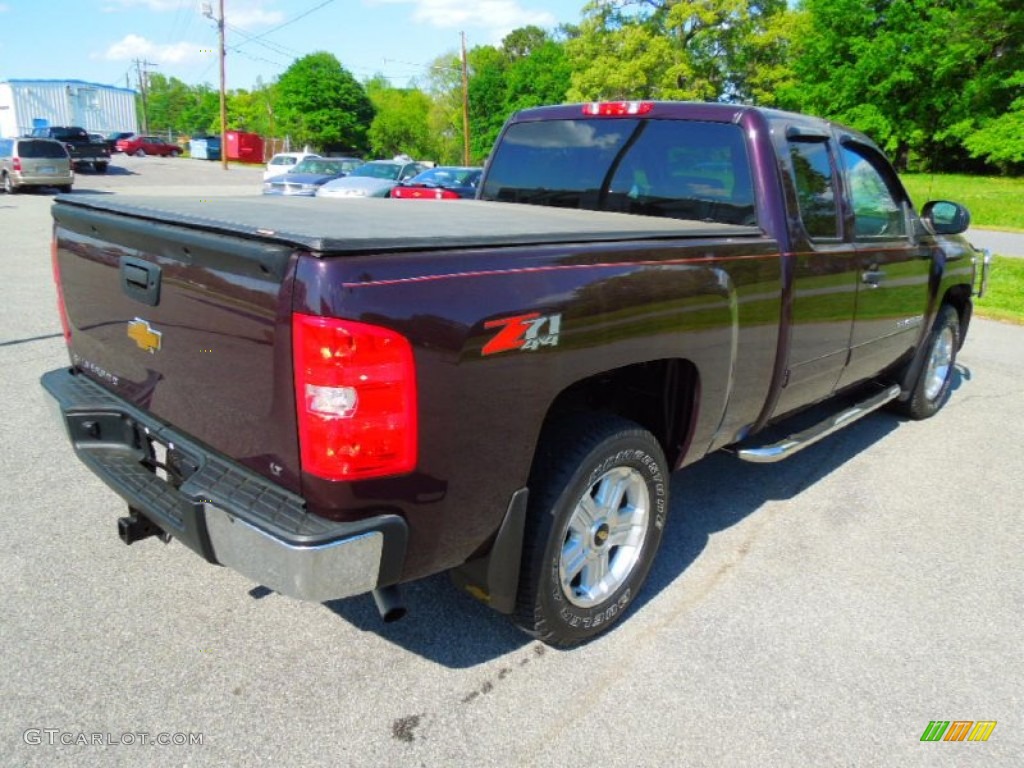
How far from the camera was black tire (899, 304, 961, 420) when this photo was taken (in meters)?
5.40

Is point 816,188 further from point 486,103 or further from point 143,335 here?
point 486,103

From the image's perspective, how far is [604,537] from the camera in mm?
2791

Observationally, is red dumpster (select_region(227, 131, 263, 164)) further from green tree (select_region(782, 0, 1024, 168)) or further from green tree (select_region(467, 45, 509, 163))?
green tree (select_region(782, 0, 1024, 168))

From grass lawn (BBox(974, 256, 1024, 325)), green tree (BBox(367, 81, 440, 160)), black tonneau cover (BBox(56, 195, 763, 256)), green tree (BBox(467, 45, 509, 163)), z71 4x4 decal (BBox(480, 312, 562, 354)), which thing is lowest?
grass lawn (BBox(974, 256, 1024, 325))

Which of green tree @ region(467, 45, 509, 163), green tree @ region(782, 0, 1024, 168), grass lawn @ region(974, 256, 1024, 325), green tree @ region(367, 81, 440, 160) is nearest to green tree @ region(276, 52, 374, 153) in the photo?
green tree @ region(367, 81, 440, 160)

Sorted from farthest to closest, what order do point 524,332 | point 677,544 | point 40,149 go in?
1. point 40,149
2. point 677,544
3. point 524,332

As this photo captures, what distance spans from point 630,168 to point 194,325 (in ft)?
8.10

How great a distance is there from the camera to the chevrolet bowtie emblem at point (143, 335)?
2.42 meters

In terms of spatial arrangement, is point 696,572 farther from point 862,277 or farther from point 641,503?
point 862,277

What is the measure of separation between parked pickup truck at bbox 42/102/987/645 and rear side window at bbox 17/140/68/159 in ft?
78.5

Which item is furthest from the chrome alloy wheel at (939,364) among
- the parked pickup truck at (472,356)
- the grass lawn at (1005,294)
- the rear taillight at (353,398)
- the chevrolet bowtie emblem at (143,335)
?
the chevrolet bowtie emblem at (143,335)

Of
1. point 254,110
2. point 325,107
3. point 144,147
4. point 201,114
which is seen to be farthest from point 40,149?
point 201,114

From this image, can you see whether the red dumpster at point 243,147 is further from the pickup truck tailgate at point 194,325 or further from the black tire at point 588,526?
the black tire at point 588,526

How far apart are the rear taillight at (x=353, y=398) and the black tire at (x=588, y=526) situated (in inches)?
26.6
